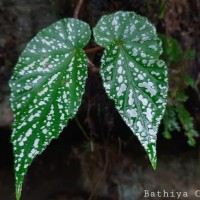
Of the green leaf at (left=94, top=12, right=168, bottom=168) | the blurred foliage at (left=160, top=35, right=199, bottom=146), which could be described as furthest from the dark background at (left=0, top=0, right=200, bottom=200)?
the green leaf at (left=94, top=12, right=168, bottom=168)

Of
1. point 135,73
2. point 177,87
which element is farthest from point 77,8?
point 177,87

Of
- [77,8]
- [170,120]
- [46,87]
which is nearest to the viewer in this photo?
[46,87]

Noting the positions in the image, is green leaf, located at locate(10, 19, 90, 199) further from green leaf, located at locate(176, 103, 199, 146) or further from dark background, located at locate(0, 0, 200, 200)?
green leaf, located at locate(176, 103, 199, 146)

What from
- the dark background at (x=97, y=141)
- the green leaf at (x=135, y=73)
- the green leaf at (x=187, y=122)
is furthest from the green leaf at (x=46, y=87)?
the green leaf at (x=187, y=122)

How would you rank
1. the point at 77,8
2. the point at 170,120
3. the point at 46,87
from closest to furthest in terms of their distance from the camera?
1. the point at 46,87
2. the point at 77,8
3. the point at 170,120

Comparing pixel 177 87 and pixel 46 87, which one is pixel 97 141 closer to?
pixel 177 87

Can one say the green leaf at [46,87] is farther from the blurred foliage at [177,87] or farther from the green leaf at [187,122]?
the green leaf at [187,122]

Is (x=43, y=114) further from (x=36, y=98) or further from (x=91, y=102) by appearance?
(x=91, y=102)
